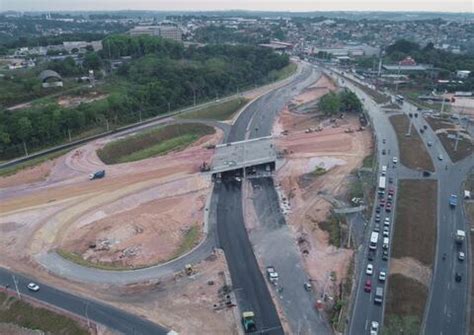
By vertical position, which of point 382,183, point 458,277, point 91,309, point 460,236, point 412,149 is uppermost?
point 412,149

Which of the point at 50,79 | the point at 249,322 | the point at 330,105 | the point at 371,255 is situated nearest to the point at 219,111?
the point at 330,105

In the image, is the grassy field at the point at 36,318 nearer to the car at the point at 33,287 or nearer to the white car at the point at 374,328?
the car at the point at 33,287

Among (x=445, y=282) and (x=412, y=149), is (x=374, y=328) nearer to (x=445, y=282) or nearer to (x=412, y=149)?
(x=445, y=282)

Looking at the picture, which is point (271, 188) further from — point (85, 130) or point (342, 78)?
Result: point (342, 78)

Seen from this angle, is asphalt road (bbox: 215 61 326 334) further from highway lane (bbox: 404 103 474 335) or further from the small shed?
the small shed

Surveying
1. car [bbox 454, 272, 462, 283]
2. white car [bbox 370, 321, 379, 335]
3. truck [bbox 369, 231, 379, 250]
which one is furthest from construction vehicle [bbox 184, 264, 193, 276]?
car [bbox 454, 272, 462, 283]

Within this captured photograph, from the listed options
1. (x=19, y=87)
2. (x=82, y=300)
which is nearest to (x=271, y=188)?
(x=82, y=300)
